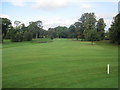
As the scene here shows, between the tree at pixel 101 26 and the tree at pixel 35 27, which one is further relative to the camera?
the tree at pixel 35 27

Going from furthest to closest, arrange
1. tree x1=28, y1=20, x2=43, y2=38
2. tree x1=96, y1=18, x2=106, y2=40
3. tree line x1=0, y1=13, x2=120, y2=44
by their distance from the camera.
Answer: tree x1=28, y1=20, x2=43, y2=38 < tree x1=96, y1=18, x2=106, y2=40 < tree line x1=0, y1=13, x2=120, y2=44

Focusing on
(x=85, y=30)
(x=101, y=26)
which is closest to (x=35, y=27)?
(x=85, y=30)

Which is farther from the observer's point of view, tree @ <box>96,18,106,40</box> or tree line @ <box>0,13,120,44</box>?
tree @ <box>96,18,106,40</box>

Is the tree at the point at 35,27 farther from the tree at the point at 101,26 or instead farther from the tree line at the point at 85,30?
the tree at the point at 101,26

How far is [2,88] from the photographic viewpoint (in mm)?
6082

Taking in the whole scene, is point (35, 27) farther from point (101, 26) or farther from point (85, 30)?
point (101, 26)

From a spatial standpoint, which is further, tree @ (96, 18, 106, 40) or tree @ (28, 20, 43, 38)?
tree @ (28, 20, 43, 38)

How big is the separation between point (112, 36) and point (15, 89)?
3604 cm

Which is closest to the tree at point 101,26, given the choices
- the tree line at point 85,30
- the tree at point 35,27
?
the tree line at point 85,30

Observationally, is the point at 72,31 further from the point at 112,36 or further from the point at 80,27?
the point at 112,36

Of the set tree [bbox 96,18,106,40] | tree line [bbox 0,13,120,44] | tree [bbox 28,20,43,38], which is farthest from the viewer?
tree [bbox 28,20,43,38]

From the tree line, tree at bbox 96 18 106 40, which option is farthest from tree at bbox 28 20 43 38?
tree at bbox 96 18 106 40

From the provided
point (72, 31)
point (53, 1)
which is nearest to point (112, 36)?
point (53, 1)

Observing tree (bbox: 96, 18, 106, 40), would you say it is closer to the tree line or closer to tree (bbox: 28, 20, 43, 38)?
the tree line
